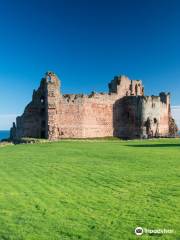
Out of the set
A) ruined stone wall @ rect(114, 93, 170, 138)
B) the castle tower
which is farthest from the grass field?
ruined stone wall @ rect(114, 93, 170, 138)

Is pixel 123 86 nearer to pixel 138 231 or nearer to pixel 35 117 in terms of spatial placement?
pixel 35 117

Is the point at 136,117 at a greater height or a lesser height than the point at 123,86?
lesser

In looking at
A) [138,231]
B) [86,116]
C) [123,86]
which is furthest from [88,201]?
[123,86]

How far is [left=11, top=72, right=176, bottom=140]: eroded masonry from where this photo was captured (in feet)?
157

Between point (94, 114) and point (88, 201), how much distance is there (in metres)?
41.7

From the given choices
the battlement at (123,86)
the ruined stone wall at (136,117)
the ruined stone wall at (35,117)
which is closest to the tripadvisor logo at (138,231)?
the ruined stone wall at (35,117)

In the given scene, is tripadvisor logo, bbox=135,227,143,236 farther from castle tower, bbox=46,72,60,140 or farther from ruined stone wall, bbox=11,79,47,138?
ruined stone wall, bbox=11,79,47,138

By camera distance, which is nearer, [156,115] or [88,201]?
[88,201]

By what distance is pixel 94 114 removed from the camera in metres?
52.7

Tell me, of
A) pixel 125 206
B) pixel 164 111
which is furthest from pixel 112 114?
pixel 125 206

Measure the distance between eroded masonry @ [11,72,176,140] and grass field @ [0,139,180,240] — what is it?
30312 millimetres

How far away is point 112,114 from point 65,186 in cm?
4300

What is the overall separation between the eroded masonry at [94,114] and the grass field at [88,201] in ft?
99.4

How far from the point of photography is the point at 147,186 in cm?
1305
